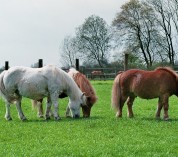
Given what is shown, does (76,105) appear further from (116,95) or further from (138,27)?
(138,27)

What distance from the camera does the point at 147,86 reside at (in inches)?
474

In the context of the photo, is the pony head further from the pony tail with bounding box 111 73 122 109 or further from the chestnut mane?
Answer: the pony tail with bounding box 111 73 122 109

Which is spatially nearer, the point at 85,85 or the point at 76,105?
the point at 76,105

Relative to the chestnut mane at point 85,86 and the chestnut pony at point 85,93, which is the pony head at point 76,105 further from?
the chestnut mane at point 85,86

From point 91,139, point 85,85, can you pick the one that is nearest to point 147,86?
point 85,85

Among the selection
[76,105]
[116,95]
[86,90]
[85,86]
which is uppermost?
[85,86]

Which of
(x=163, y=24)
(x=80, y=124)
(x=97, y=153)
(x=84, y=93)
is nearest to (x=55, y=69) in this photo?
(x=84, y=93)

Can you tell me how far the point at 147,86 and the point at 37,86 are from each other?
2949mm

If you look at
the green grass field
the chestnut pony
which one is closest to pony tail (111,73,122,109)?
the chestnut pony

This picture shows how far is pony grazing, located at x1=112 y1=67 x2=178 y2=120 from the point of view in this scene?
39.1 feet

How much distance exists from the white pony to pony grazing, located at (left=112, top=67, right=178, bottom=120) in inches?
45.8

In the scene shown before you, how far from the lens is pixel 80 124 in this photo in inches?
408

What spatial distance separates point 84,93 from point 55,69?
1182 mm

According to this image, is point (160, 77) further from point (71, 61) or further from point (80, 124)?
point (71, 61)
